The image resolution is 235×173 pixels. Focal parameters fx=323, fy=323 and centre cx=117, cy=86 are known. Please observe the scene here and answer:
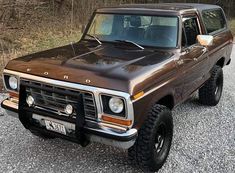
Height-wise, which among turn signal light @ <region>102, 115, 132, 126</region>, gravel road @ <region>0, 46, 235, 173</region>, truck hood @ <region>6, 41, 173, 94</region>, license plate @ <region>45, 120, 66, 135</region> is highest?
truck hood @ <region>6, 41, 173, 94</region>

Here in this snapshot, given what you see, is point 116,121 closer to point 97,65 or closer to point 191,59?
point 97,65

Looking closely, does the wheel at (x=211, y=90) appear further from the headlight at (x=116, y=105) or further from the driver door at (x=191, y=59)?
the headlight at (x=116, y=105)

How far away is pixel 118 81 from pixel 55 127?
35.6 inches

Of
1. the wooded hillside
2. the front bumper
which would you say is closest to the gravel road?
the front bumper

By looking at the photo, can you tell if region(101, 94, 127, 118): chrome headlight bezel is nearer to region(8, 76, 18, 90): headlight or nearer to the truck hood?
the truck hood

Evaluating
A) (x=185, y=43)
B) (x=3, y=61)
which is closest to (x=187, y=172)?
(x=185, y=43)

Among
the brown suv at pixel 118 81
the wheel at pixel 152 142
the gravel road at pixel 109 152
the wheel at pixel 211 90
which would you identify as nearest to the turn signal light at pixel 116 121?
the brown suv at pixel 118 81

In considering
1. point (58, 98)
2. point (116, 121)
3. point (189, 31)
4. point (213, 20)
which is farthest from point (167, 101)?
point (213, 20)

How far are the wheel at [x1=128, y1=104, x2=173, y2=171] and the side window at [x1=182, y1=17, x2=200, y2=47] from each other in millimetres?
1222

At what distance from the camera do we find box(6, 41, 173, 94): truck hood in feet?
10.3

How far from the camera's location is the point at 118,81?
308cm

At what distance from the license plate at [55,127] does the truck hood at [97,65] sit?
Answer: 499 mm

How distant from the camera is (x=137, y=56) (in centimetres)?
385

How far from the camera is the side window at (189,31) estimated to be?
4430 millimetres
